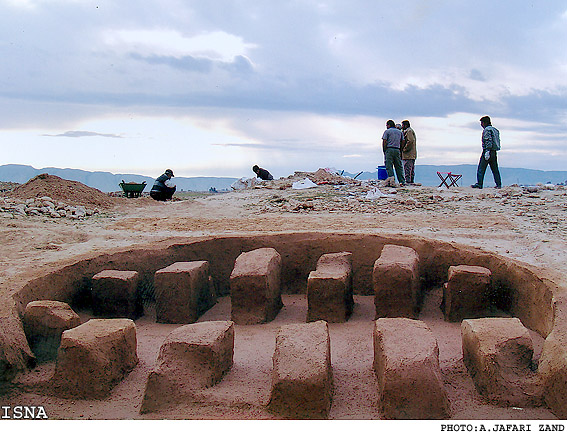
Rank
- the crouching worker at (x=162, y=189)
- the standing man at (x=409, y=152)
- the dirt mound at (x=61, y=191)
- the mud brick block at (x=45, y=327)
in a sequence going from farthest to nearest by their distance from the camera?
the crouching worker at (x=162, y=189)
the standing man at (x=409, y=152)
the dirt mound at (x=61, y=191)
the mud brick block at (x=45, y=327)

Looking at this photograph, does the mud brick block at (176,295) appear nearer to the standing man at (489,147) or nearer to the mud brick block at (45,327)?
the mud brick block at (45,327)

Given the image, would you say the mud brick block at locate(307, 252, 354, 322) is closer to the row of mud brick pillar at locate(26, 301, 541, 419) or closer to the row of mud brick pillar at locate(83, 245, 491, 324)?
the row of mud brick pillar at locate(83, 245, 491, 324)

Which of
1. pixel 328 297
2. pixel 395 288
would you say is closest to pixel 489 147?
pixel 395 288

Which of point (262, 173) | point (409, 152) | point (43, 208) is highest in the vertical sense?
point (409, 152)

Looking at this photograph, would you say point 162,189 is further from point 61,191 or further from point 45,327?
point 45,327

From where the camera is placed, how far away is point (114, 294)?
4352 millimetres

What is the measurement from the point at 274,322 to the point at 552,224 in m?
4.37

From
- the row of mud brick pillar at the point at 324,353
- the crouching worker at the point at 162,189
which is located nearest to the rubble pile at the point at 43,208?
the crouching worker at the point at 162,189

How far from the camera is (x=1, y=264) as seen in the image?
4.56m

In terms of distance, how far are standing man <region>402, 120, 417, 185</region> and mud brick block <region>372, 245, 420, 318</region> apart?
28.1 ft

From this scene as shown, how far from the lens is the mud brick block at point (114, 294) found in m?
4.34

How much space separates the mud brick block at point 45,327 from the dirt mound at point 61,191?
7441mm

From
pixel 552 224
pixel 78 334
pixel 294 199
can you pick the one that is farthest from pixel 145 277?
pixel 294 199

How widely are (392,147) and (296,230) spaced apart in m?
6.06
